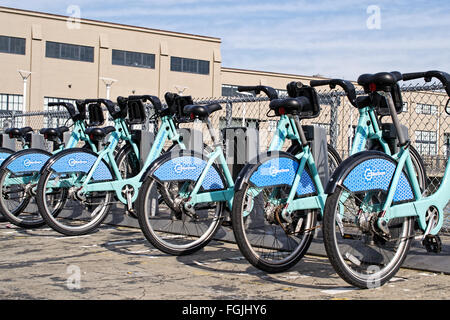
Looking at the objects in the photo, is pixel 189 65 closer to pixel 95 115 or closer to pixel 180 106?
pixel 95 115

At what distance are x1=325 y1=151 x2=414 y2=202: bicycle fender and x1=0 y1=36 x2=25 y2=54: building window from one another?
4172 cm

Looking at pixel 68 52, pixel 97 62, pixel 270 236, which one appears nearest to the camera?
pixel 270 236

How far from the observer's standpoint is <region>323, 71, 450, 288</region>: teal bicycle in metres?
3.99

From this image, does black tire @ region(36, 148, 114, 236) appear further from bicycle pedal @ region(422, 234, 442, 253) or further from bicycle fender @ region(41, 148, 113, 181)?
bicycle pedal @ region(422, 234, 442, 253)

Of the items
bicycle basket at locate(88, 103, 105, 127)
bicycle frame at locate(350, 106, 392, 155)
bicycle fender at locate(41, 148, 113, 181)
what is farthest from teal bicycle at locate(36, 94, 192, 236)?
bicycle frame at locate(350, 106, 392, 155)

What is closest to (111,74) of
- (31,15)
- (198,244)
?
(31,15)

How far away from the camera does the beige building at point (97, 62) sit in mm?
42562

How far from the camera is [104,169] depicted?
678 centimetres

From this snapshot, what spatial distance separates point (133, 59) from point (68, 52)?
210 inches

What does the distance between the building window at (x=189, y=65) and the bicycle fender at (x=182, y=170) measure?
4579 centimetres

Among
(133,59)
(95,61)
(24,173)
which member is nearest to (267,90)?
(24,173)

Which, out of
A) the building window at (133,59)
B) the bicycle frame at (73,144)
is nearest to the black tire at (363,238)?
the bicycle frame at (73,144)

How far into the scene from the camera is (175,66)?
50.7 metres

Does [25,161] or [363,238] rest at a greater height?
[25,161]
